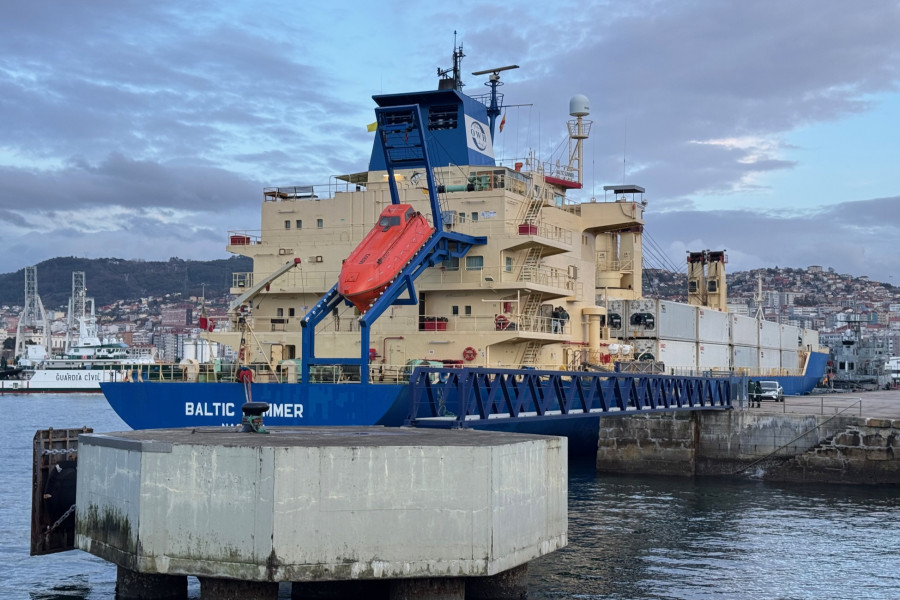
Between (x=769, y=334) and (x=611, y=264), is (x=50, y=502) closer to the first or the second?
(x=611, y=264)

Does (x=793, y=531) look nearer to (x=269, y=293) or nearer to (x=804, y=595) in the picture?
(x=804, y=595)

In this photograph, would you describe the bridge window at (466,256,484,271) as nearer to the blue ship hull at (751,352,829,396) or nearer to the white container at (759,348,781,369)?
the blue ship hull at (751,352,829,396)

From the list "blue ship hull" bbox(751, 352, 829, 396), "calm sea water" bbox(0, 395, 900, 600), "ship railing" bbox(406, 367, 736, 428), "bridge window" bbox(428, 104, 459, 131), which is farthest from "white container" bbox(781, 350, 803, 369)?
"bridge window" bbox(428, 104, 459, 131)

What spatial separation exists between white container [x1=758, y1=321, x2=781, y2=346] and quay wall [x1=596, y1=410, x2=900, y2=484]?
28.0 metres

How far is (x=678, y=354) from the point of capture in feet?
164

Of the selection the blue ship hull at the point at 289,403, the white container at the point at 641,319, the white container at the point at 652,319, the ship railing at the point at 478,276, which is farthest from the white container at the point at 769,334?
the blue ship hull at the point at 289,403

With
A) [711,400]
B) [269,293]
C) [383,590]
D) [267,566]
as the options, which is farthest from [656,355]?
[267,566]

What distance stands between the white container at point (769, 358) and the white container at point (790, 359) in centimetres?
149

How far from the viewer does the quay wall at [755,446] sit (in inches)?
1436

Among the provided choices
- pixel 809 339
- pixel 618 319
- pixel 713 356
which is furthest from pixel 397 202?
pixel 809 339

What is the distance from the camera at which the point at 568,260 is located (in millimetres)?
40438

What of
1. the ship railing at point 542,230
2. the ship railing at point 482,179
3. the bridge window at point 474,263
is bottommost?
the bridge window at point 474,263

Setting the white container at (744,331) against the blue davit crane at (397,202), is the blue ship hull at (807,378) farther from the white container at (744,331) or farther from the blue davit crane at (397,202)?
the blue davit crane at (397,202)

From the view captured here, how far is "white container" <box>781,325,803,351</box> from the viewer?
7275 centimetres
